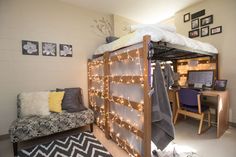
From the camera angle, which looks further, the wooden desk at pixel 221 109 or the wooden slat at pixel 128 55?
the wooden desk at pixel 221 109

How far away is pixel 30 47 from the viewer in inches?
104

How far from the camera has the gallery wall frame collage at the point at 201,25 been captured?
300cm

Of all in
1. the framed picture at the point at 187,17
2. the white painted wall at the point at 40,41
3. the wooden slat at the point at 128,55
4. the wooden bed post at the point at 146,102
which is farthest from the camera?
the framed picture at the point at 187,17

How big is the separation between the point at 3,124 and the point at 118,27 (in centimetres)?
314

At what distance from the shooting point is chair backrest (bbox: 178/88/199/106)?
8.25 feet

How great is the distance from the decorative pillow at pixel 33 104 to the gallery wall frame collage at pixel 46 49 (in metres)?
0.80

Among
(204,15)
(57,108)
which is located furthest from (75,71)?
(204,15)

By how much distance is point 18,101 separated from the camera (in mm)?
2441

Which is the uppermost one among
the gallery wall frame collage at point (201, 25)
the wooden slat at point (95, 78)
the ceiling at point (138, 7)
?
the ceiling at point (138, 7)

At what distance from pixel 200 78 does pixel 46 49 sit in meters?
3.27

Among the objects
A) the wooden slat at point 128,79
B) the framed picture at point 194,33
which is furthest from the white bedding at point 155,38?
the framed picture at point 194,33

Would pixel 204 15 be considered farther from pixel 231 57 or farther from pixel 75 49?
pixel 75 49

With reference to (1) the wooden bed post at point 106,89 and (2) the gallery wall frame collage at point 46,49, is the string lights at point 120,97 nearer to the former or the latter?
(1) the wooden bed post at point 106,89

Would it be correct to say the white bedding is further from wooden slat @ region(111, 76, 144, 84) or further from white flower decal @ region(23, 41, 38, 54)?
white flower decal @ region(23, 41, 38, 54)
